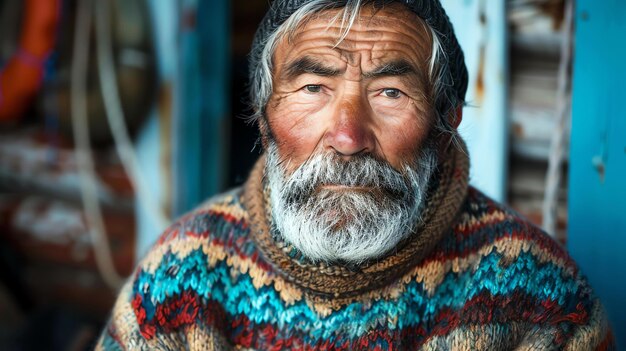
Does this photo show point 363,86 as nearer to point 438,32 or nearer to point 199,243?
point 438,32

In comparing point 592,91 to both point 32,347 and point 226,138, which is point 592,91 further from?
point 32,347

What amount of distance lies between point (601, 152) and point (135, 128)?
2256mm

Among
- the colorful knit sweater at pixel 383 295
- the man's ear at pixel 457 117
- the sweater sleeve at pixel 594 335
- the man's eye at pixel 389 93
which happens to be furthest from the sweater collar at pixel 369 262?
the sweater sleeve at pixel 594 335

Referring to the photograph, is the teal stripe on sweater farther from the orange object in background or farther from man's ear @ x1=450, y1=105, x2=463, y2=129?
the orange object in background

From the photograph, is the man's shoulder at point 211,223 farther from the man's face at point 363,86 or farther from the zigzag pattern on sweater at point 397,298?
the man's face at point 363,86

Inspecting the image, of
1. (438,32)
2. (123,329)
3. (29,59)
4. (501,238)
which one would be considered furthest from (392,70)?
(29,59)

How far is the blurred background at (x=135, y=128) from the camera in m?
2.86

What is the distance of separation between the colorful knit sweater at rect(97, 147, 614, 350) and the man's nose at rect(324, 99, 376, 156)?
11.2 inches

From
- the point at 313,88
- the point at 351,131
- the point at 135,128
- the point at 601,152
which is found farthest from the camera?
the point at 135,128

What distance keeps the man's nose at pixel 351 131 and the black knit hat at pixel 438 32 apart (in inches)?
9.6

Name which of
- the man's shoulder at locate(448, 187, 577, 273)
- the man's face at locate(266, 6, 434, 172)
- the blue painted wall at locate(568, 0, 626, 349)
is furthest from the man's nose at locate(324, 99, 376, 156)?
the blue painted wall at locate(568, 0, 626, 349)

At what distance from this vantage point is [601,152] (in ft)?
7.75

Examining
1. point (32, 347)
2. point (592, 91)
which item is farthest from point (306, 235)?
point (32, 347)

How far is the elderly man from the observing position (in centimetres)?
188
